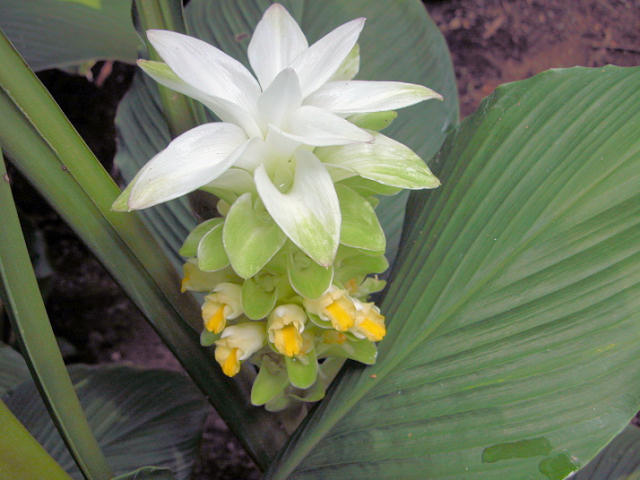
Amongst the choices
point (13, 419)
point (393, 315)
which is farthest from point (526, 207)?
point (13, 419)

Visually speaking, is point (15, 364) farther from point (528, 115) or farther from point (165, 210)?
point (528, 115)

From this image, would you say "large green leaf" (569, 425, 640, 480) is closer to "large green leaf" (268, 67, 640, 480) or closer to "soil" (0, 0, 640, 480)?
"large green leaf" (268, 67, 640, 480)

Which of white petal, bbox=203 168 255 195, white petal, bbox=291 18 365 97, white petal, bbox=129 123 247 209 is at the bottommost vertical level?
white petal, bbox=203 168 255 195

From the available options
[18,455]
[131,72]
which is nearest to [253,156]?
[18,455]

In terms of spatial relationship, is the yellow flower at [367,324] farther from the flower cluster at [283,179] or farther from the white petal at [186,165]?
the white petal at [186,165]

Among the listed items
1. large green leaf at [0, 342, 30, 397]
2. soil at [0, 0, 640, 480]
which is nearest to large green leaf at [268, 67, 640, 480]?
large green leaf at [0, 342, 30, 397]
